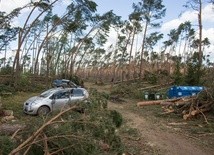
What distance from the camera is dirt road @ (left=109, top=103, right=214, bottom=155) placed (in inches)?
504

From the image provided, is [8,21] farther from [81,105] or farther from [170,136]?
[81,105]

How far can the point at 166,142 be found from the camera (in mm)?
14180

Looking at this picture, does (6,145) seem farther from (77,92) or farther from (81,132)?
(77,92)

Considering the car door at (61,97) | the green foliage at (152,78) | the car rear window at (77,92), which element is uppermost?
the green foliage at (152,78)

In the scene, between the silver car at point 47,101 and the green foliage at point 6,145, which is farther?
the silver car at point 47,101

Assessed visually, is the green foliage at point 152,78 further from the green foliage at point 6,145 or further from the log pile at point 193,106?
the green foliage at point 6,145

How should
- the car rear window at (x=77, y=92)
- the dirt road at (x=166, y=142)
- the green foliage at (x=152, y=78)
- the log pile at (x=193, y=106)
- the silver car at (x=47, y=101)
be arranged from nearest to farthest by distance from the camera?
the dirt road at (x=166, y=142)
the silver car at (x=47, y=101)
the log pile at (x=193, y=106)
the car rear window at (x=77, y=92)
the green foliage at (x=152, y=78)

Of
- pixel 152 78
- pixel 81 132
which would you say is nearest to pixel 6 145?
pixel 81 132

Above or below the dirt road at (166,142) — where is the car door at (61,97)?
above

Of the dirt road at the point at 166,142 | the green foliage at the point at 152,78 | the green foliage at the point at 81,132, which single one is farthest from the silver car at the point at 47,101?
the green foliage at the point at 152,78

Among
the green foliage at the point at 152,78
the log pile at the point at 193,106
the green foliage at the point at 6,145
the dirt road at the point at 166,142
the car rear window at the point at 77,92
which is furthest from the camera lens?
the green foliage at the point at 152,78

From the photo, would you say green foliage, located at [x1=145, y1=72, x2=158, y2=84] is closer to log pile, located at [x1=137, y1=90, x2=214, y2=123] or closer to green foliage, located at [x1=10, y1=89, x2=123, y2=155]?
log pile, located at [x1=137, y1=90, x2=214, y2=123]

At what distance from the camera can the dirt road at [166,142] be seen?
42.0 ft

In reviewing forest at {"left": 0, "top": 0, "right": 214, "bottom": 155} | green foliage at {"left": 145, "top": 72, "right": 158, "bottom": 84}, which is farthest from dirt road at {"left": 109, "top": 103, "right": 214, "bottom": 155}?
green foliage at {"left": 145, "top": 72, "right": 158, "bottom": 84}
